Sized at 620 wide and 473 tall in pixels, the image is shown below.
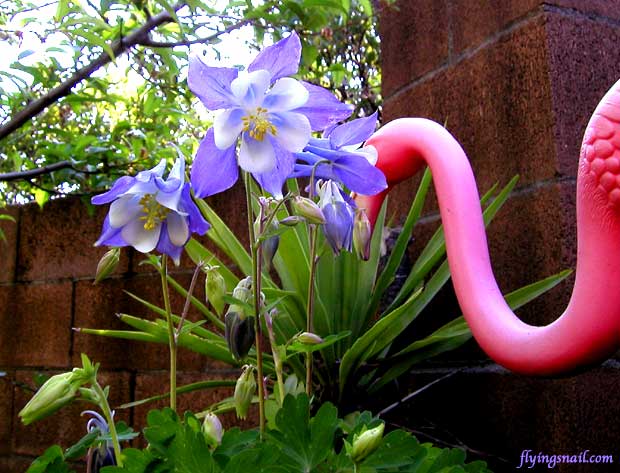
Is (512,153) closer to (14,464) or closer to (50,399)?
(50,399)

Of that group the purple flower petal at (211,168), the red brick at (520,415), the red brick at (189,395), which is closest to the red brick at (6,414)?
the red brick at (189,395)

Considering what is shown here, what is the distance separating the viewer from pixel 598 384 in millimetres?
1465

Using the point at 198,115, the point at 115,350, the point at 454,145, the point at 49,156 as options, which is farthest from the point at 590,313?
the point at 198,115

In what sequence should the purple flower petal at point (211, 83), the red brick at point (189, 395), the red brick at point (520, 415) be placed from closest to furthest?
the purple flower petal at point (211, 83)
the red brick at point (520, 415)
the red brick at point (189, 395)

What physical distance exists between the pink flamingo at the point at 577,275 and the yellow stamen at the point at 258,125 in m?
0.48

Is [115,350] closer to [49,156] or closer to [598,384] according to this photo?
[49,156]

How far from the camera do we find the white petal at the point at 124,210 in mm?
839

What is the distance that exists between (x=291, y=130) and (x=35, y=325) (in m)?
2.40

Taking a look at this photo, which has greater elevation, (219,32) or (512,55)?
(219,32)

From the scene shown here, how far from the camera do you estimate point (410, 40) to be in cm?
205

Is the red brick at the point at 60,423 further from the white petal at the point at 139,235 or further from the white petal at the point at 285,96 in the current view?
the white petal at the point at 285,96

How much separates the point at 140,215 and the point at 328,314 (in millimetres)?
739

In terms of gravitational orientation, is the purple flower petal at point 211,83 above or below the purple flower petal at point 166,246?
above

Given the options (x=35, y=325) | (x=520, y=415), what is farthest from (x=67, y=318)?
(x=520, y=415)
